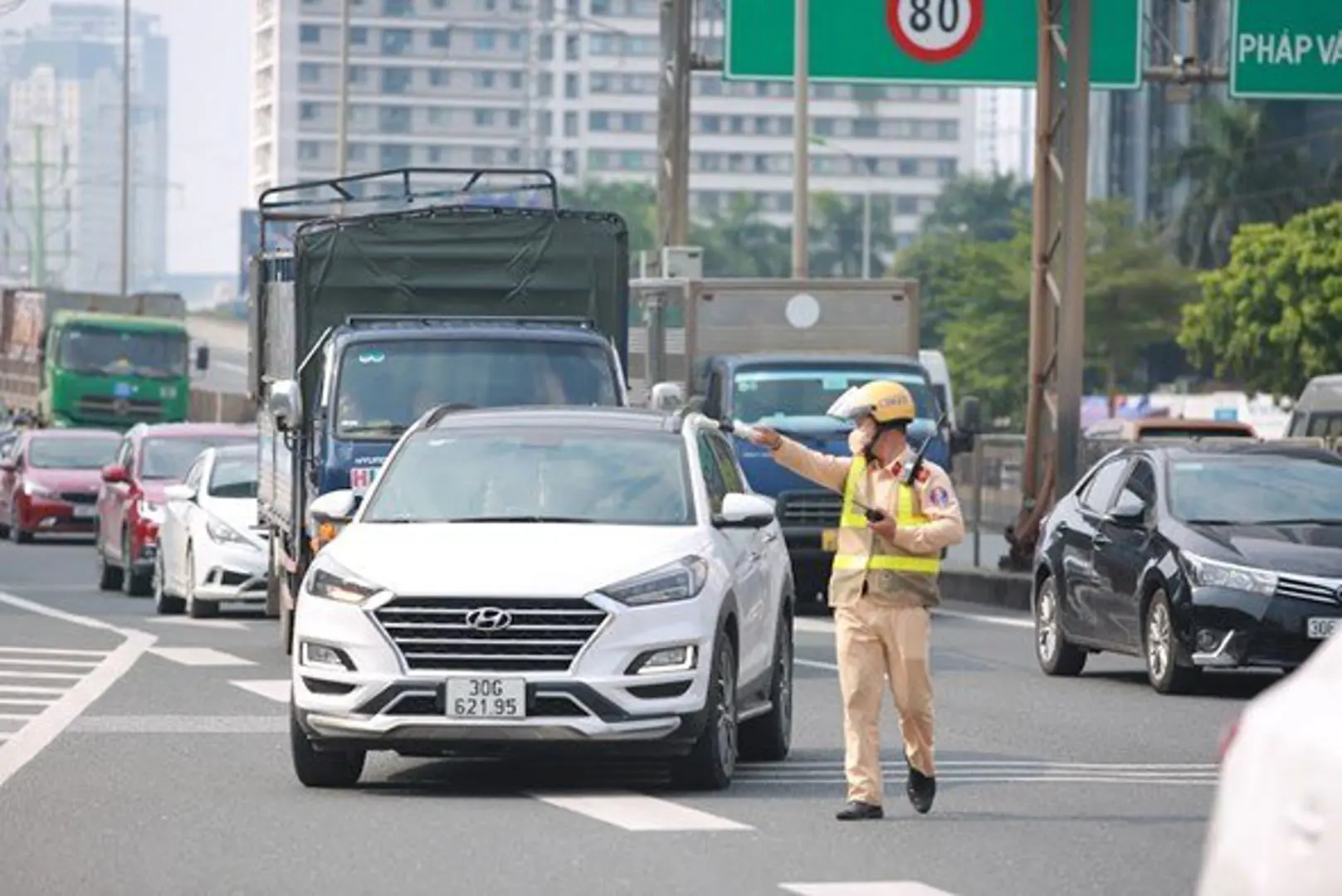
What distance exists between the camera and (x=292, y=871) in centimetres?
1188

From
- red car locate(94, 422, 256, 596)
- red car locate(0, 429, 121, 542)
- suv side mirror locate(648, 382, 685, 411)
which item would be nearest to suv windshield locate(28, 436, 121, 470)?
red car locate(0, 429, 121, 542)

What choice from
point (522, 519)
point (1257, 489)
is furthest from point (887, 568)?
point (1257, 489)

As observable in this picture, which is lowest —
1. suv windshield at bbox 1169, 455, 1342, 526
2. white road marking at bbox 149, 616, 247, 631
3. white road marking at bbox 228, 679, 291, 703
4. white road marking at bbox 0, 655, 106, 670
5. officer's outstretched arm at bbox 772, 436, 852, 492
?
white road marking at bbox 149, 616, 247, 631

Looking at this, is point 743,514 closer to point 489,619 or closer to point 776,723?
point 776,723

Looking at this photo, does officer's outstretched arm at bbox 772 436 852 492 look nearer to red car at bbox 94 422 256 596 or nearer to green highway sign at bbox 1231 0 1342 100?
red car at bbox 94 422 256 596

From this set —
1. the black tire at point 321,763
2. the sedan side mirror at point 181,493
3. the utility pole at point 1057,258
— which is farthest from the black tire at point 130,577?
the black tire at point 321,763

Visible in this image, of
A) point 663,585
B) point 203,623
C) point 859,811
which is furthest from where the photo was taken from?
point 203,623

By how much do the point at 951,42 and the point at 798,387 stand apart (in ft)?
27.1

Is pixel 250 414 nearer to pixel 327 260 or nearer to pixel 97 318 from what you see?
pixel 97 318

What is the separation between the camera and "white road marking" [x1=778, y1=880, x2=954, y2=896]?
11.3 m

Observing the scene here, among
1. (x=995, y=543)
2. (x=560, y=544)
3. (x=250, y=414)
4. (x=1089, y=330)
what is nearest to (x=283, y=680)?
(x=560, y=544)

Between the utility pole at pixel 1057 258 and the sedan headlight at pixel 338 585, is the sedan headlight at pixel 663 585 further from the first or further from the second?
the utility pole at pixel 1057 258

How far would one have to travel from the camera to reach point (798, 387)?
32438 millimetres

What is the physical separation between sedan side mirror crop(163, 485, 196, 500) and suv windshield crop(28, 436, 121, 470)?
20143 mm
